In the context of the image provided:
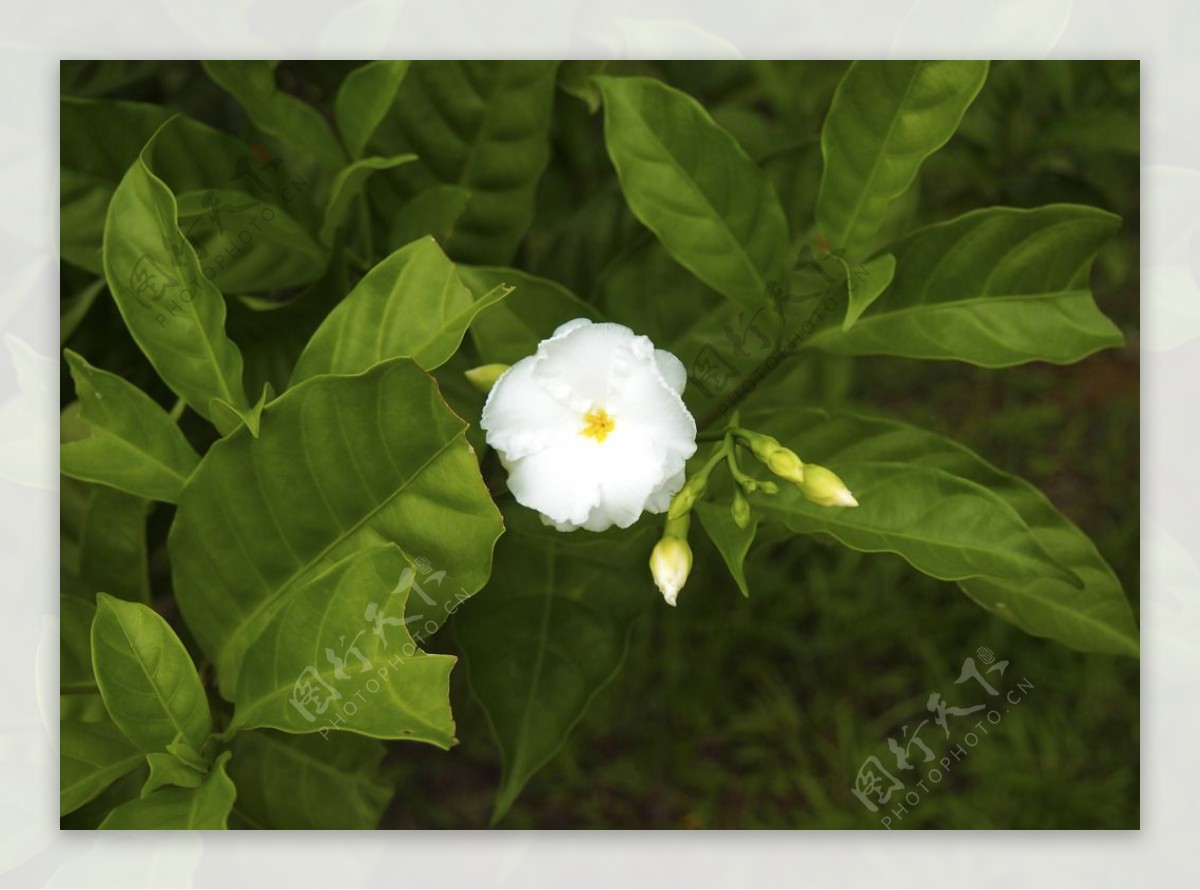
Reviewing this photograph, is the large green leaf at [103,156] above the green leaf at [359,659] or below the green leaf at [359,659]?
above

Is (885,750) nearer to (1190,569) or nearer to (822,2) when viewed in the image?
(1190,569)

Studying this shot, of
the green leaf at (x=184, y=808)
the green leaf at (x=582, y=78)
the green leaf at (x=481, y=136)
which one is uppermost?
the green leaf at (x=582, y=78)

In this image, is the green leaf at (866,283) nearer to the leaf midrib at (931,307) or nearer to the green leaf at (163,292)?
the leaf midrib at (931,307)

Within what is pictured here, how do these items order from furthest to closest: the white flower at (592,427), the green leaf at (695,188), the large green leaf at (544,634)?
the large green leaf at (544,634) → the green leaf at (695,188) → the white flower at (592,427)

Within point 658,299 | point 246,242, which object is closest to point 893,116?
point 658,299

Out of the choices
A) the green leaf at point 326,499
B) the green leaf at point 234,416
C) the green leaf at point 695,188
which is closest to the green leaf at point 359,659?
the green leaf at point 326,499

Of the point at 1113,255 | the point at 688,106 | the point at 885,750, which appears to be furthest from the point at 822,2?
the point at 885,750

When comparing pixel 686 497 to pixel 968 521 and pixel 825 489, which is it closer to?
pixel 825 489
